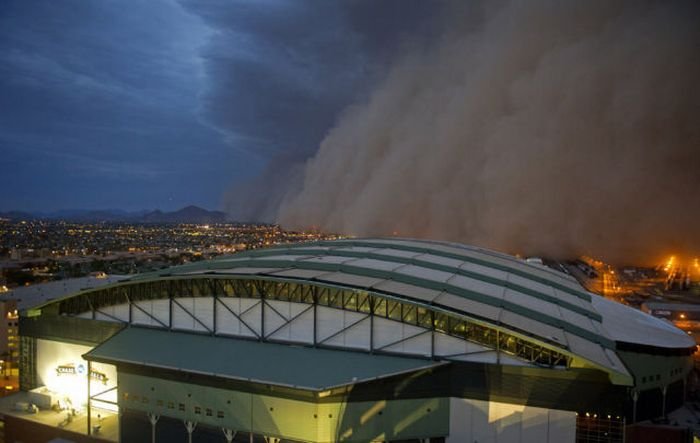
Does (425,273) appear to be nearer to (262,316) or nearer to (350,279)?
(350,279)

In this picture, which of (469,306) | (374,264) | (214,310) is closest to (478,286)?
(469,306)

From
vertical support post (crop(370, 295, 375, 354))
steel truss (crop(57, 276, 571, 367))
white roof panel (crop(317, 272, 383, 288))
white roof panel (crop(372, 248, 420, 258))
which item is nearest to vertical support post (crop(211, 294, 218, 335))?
steel truss (crop(57, 276, 571, 367))

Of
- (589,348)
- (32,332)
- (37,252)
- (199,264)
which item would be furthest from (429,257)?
(37,252)

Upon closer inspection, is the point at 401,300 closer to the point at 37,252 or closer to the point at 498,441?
the point at 498,441

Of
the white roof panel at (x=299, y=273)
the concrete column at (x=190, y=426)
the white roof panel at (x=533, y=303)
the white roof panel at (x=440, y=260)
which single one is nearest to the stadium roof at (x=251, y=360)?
the concrete column at (x=190, y=426)

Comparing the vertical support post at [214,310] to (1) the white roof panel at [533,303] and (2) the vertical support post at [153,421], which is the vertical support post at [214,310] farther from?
(1) the white roof panel at [533,303]

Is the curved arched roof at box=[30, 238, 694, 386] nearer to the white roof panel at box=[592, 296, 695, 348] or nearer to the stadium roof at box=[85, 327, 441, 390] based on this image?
the white roof panel at box=[592, 296, 695, 348]
